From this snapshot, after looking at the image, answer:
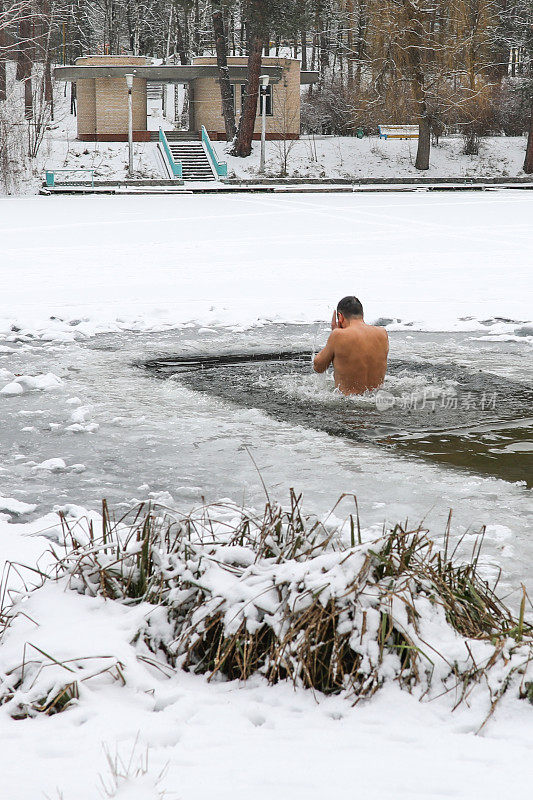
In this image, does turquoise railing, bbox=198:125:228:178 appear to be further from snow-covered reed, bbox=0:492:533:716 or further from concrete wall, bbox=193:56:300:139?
snow-covered reed, bbox=0:492:533:716

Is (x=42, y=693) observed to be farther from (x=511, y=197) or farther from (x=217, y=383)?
(x=511, y=197)

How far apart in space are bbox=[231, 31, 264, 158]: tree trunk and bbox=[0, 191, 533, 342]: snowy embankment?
19.9 meters

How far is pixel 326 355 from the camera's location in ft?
24.0

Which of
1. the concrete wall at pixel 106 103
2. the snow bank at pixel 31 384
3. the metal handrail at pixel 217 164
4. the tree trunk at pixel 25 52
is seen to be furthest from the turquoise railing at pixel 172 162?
the snow bank at pixel 31 384

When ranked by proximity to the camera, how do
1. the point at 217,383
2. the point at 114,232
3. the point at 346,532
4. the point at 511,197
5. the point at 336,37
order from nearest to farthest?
the point at 346,532 < the point at 217,383 < the point at 114,232 < the point at 511,197 < the point at 336,37

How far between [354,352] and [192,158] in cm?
3997

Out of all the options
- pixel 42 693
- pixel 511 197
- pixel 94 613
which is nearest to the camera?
pixel 42 693

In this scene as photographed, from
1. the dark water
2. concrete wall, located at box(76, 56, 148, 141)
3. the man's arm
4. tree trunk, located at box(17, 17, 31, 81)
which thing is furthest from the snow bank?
tree trunk, located at box(17, 17, 31, 81)

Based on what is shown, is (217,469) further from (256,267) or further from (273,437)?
(256,267)

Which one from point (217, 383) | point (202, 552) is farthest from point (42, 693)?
point (217, 383)

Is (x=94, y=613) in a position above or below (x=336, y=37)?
below

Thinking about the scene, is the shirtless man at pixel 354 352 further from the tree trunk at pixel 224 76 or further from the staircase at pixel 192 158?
the tree trunk at pixel 224 76

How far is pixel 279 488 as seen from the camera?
17.2 ft

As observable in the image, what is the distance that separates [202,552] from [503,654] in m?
1.08
